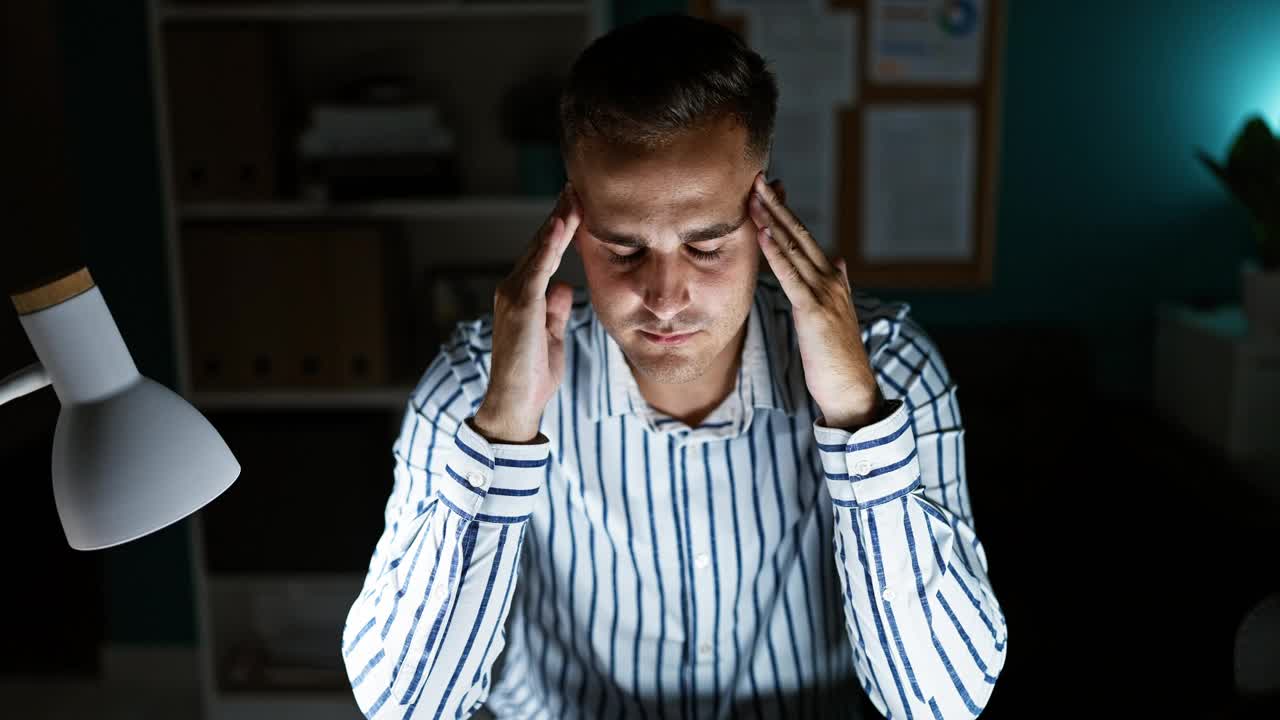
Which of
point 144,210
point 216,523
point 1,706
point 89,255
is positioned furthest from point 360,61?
point 1,706

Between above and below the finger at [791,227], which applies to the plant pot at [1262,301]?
below

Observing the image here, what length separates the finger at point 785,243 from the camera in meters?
1.29

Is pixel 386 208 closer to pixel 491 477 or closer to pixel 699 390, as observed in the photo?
pixel 699 390

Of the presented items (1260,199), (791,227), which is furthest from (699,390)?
(1260,199)

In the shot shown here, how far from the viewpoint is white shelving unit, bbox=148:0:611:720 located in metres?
2.68

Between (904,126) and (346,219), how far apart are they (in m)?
1.44

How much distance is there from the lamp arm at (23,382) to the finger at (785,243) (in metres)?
0.79

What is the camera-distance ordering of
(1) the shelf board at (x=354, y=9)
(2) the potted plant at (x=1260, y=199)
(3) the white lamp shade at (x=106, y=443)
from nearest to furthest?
(3) the white lamp shade at (x=106, y=443) → (2) the potted plant at (x=1260, y=199) → (1) the shelf board at (x=354, y=9)

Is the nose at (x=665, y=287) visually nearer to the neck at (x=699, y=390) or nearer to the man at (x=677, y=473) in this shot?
the man at (x=677, y=473)

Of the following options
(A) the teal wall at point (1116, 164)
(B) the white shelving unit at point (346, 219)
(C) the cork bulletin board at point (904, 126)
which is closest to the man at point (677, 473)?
(B) the white shelving unit at point (346, 219)

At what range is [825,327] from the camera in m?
1.28

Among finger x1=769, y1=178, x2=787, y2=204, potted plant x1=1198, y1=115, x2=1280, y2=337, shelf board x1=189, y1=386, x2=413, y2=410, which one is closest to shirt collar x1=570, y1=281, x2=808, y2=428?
finger x1=769, y1=178, x2=787, y2=204

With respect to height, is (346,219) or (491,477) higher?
(346,219)

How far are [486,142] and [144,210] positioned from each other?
3.14 feet
